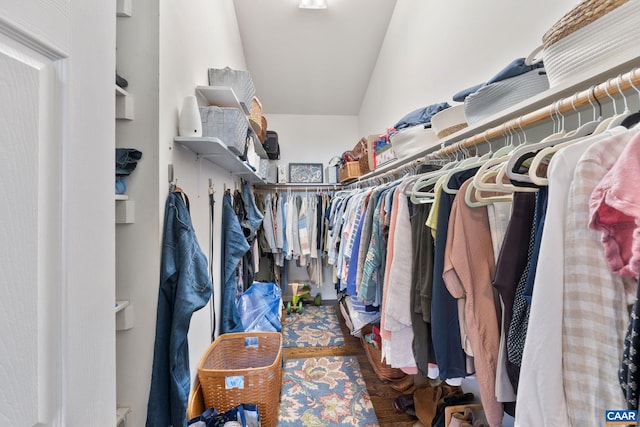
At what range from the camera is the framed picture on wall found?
140 inches

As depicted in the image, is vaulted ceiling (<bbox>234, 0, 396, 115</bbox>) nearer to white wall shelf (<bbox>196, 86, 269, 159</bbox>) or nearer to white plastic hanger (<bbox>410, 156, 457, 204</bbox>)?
white wall shelf (<bbox>196, 86, 269, 159</bbox>)

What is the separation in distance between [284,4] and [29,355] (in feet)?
9.32

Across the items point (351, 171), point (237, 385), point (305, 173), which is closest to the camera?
point (237, 385)

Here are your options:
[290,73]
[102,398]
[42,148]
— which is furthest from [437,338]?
[290,73]

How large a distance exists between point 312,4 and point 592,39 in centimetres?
235

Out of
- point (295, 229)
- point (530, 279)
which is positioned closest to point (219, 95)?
point (530, 279)

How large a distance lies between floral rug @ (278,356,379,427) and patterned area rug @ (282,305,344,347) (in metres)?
0.28

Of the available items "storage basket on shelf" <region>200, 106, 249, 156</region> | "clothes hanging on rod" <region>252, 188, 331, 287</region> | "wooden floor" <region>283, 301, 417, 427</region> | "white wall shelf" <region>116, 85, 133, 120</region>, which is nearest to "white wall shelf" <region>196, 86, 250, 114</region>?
"storage basket on shelf" <region>200, 106, 249, 156</region>

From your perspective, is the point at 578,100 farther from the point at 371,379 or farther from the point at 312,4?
the point at 312,4

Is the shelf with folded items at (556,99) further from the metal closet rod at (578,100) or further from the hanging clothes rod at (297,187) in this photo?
the hanging clothes rod at (297,187)

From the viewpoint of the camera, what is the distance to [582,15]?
569 millimetres

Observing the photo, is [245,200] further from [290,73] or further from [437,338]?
[437,338]

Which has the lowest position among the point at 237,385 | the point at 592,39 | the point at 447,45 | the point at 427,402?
Result: the point at 427,402

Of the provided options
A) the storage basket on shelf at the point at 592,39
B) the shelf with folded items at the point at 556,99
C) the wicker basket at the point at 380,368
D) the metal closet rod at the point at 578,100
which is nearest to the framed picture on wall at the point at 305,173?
the wicker basket at the point at 380,368
